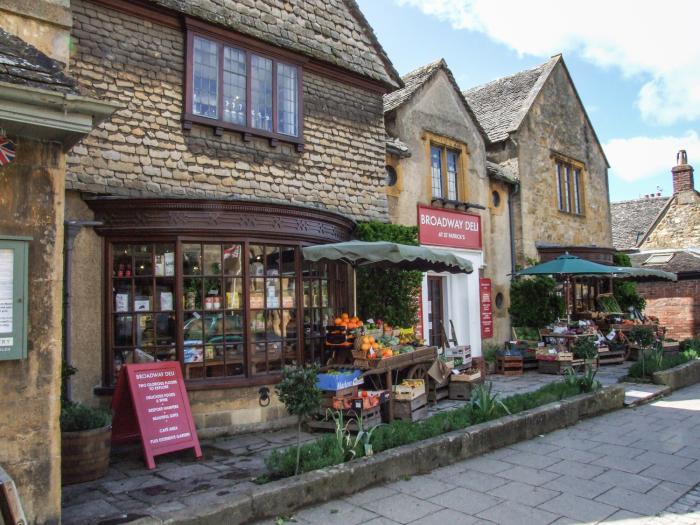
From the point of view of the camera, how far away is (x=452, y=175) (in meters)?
13.4

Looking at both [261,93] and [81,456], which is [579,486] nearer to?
[81,456]

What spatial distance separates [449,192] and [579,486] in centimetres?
858

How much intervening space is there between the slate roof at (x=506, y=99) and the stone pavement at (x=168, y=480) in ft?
37.0

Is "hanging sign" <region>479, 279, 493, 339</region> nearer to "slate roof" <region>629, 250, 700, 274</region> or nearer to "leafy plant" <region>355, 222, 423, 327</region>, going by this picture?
"leafy plant" <region>355, 222, 423, 327</region>

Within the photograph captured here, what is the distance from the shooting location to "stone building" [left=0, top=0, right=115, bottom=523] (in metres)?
4.03

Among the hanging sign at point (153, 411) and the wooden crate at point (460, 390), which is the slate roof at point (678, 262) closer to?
the wooden crate at point (460, 390)

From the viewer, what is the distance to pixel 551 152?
16484 millimetres

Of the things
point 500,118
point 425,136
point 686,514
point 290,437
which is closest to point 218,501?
point 290,437

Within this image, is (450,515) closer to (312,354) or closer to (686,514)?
(686,514)

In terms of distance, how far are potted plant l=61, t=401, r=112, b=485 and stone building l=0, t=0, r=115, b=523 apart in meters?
1.40

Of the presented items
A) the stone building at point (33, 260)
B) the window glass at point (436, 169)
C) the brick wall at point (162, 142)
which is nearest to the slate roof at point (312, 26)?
the brick wall at point (162, 142)

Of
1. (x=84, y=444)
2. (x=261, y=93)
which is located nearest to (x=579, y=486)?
(x=84, y=444)

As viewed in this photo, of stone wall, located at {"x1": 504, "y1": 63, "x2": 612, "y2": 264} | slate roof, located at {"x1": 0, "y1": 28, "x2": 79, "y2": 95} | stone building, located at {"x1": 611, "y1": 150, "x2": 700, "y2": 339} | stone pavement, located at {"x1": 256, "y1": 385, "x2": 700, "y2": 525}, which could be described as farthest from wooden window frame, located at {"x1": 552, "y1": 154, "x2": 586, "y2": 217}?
slate roof, located at {"x1": 0, "y1": 28, "x2": 79, "y2": 95}

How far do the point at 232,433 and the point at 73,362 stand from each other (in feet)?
7.30
